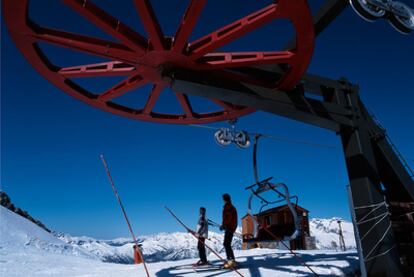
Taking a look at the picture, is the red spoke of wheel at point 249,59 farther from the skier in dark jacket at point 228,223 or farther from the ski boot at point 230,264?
the ski boot at point 230,264

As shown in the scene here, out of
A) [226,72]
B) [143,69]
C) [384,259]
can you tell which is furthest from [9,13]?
[384,259]

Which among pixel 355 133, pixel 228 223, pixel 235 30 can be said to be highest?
pixel 235 30

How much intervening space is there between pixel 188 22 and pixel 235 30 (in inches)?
30.9

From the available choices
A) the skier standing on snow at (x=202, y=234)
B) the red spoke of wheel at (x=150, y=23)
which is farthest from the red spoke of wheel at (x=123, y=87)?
the skier standing on snow at (x=202, y=234)

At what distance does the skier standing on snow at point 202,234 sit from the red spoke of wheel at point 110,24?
15.8ft

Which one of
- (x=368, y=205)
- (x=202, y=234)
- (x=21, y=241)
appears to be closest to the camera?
(x=368, y=205)

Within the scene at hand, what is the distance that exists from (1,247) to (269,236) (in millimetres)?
9293

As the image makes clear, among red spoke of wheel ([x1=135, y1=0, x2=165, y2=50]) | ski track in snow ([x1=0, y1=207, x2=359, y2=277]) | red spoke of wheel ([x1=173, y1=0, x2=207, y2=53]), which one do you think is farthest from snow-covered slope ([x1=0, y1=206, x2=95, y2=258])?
red spoke of wheel ([x1=173, y1=0, x2=207, y2=53])

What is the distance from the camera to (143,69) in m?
6.35

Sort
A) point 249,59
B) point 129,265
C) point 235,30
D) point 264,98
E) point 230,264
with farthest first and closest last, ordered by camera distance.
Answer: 1. point 129,265
2. point 230,264
3. point 264,98
4. point 249,59
5. point 235,30

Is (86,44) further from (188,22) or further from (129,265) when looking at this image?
(129,265)

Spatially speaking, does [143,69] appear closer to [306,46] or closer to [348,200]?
[306,46]

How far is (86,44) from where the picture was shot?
583 centimetres

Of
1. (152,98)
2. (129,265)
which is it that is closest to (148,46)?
(152,98)
